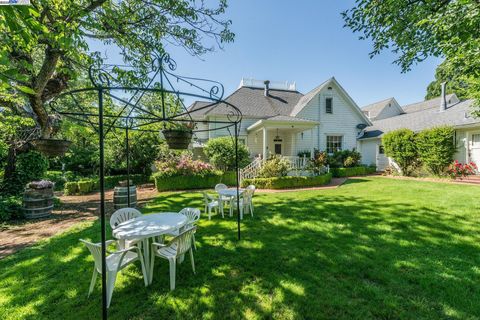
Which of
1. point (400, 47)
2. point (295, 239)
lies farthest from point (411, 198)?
point (295, 239)

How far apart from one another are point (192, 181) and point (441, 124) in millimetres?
16478

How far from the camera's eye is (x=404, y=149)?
1298 cm

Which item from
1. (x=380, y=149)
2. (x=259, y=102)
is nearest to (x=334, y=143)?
(x=380, y=149)

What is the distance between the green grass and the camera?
2.47m

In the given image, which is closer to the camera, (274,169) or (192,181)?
(274,169)

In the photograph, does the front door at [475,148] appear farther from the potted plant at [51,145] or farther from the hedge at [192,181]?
the potted plant at [51,145]

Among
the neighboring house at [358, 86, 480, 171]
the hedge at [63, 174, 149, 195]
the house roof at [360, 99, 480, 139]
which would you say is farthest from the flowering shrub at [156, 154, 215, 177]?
the house roof at [360, 99, 480, 139]

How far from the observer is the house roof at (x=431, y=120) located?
42.0ft

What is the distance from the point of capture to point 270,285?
290 cm

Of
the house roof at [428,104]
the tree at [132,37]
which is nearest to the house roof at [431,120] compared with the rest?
the house roof at [428,104]

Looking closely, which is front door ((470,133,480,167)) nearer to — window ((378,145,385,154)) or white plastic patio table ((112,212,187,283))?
window ((378,145,385,154))

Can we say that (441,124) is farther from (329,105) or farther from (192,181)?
(192,181)

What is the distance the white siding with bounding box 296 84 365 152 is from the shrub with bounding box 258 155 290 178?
5.29 meters

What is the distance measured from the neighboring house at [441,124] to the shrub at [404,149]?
7.03ft
